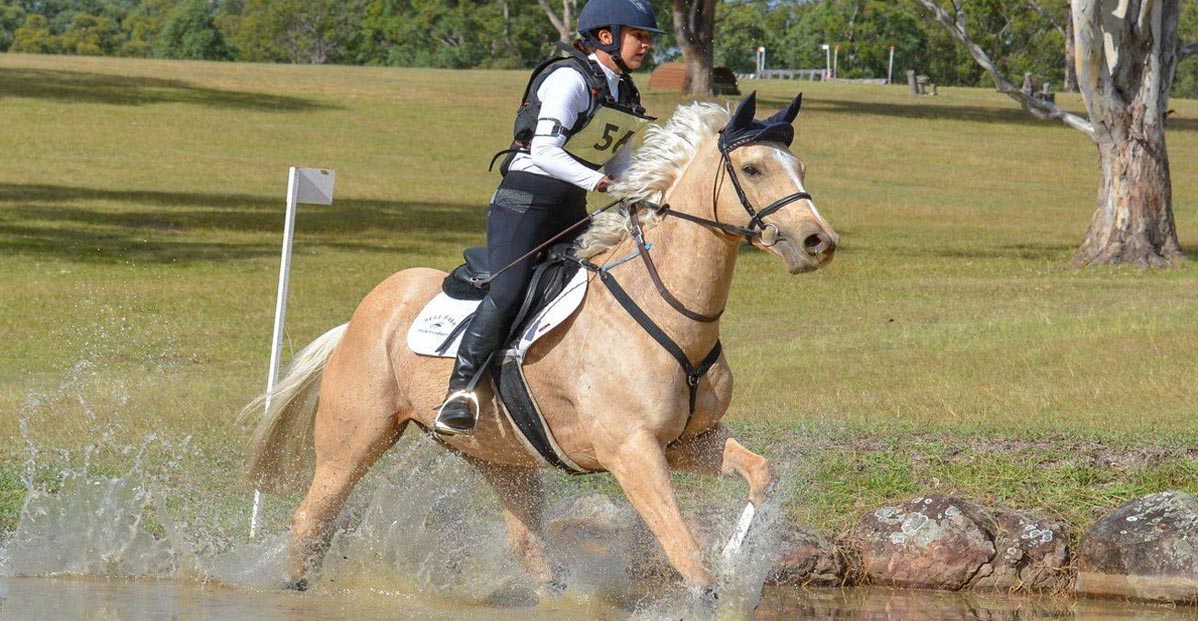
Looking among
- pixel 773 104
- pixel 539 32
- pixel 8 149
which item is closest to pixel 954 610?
pixel 8 149

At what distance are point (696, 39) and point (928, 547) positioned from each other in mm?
41808

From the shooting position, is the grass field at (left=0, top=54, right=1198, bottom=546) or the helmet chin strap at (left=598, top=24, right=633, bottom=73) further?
the grass field at (left=0, top=54, right=1198, bottom=546)

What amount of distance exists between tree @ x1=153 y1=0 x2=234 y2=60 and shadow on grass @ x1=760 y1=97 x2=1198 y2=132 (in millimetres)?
49179

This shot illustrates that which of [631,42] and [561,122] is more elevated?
[631,42]

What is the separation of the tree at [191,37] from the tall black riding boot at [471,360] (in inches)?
3624

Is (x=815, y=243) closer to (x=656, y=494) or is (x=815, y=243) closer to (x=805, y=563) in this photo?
(x=656, y=494)

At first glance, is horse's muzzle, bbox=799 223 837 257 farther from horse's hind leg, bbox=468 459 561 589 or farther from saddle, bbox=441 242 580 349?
horse's hind leg, bbox=468 459 561 589

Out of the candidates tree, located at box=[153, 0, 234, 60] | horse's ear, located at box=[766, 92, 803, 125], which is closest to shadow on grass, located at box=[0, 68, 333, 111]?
horse's ear, located at box=[766, 92, 803, 125]

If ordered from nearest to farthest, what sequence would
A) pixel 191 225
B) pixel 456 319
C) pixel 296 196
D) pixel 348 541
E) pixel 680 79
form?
pixel 456 319 → pixel 348 541 → pixel 296 196 → pixel 191 225 → pixel 680 79

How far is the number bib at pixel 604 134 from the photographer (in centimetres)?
675

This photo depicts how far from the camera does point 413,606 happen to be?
24.8ft

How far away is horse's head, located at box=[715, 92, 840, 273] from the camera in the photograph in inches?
228

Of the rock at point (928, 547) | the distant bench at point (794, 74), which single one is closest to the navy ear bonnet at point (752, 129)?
the rock at point (928, 547)

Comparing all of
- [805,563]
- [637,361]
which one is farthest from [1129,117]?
[637,361]
